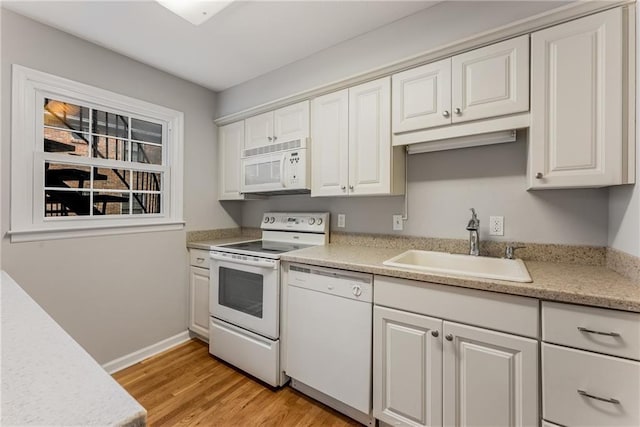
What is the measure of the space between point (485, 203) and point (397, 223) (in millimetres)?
594

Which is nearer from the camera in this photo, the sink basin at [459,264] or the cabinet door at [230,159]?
the sink basin at [459,264]

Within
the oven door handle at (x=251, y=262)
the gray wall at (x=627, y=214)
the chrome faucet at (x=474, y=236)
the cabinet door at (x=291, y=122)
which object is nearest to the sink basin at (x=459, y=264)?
the chrome faucet at (x=474, y=236)

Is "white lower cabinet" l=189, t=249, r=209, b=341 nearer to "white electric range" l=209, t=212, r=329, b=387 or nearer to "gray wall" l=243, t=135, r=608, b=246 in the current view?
"white electric range" l=209, t=212, r=329, b=387

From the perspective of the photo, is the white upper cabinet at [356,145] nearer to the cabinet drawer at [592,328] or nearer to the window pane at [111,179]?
the cabinet drawer at [592,328]

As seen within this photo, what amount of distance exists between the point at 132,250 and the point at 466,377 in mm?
2482

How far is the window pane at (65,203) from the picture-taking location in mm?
1972

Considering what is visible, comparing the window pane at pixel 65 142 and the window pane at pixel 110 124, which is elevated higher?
the window pane at pixel 110 124

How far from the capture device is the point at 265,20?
1.88 m

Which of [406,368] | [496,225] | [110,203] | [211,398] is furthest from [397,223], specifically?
[110,203]

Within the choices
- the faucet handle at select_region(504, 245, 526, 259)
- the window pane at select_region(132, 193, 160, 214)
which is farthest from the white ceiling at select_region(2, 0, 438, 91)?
the faucet handle at select_region(504, 245, 526, 259)

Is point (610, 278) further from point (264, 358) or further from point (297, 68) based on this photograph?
point (297, 68)

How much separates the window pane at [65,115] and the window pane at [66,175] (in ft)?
0.94

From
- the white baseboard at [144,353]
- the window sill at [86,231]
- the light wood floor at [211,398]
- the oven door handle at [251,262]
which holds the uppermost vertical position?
the window sill at [86,231]

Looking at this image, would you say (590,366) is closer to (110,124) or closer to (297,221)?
(297,221)
